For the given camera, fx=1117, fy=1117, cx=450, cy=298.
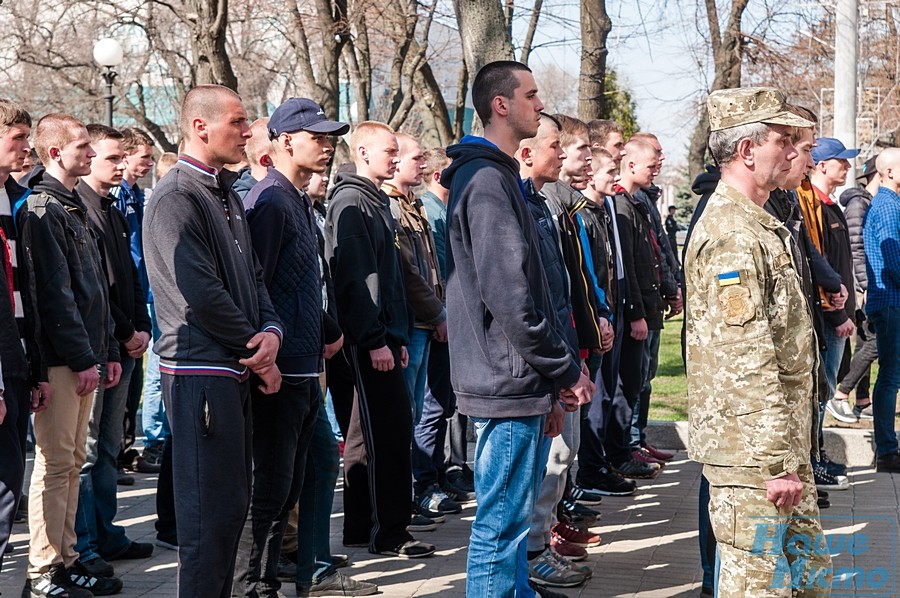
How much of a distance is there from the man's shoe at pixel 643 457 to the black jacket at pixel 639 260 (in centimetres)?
99

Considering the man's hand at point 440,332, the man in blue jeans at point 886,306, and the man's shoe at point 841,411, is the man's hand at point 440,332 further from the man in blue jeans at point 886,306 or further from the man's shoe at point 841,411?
the man's shoe at point 841,411

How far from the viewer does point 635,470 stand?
27.9 feet

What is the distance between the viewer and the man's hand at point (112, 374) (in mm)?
6055

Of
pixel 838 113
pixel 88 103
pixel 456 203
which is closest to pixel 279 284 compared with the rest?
pixel 456 203

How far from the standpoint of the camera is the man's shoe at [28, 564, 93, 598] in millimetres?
5363

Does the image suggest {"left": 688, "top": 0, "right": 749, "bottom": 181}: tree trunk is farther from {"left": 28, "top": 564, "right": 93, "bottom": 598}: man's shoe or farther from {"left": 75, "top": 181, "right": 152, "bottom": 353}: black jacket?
{"left": 28, "top": 564, "right": 93, "bottom": 598}: man's shoe

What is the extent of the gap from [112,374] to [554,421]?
269cm

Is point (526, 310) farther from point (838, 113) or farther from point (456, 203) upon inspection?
point (838, 113)

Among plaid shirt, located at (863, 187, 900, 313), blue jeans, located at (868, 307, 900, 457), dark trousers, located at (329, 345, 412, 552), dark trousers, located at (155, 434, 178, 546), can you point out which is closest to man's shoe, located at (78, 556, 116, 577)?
dark trousers, located at (155, 434, 178, 546)

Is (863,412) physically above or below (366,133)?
below

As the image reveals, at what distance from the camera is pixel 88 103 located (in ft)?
100

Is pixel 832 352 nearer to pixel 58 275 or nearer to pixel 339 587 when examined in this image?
pixel 339 587

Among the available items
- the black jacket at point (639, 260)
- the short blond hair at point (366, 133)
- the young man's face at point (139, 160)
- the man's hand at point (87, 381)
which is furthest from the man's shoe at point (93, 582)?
the black jacket at point (639, 260)

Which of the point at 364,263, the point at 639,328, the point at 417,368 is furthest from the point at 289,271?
the point at 639,328
